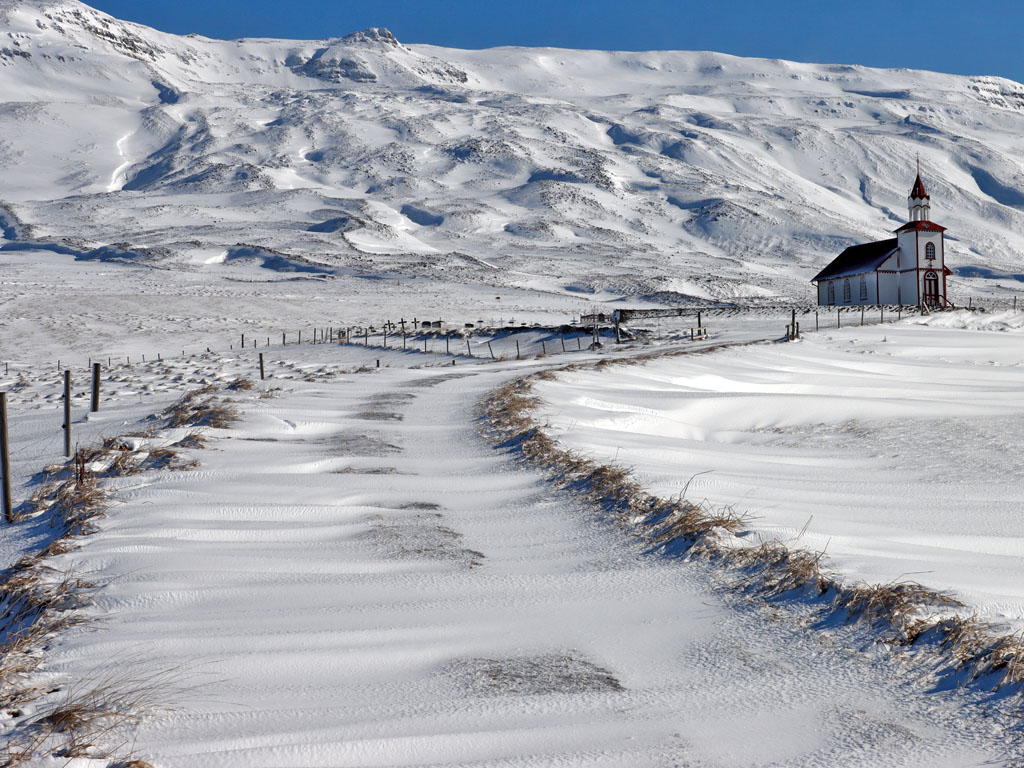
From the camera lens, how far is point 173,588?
4523 mm

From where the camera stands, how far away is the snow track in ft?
9.61

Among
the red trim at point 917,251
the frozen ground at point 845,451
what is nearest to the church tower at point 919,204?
the red trim at point 917,251

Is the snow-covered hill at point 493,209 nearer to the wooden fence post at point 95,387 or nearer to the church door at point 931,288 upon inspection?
the church door at point 931,288

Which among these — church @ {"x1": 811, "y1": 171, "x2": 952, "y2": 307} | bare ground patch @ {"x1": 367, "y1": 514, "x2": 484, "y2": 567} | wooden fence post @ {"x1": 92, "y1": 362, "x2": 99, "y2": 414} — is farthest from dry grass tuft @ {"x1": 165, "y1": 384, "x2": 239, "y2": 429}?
church @ {"x1": 811, "y1": 171, "x2": 952, "y2": 307}

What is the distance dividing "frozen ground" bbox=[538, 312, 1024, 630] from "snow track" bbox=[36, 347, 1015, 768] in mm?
1060

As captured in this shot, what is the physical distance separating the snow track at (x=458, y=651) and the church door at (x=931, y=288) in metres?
57.7

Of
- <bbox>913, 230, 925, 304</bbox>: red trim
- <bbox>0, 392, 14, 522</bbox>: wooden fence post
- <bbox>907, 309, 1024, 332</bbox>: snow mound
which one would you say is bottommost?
<bbox>0, 392, 14, 522</bbox>: wooden fence post

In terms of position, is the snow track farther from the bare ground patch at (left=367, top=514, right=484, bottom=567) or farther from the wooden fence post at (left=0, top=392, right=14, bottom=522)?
the wooden fence post at (left=0, top=392, right=14, bottom=522)

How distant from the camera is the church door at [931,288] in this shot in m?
57.1

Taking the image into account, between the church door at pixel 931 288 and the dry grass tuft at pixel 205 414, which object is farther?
the church door at pixel 931 288

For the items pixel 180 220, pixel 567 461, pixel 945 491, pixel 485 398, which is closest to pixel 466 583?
pixel 567 461

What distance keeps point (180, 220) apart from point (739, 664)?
5459 inches

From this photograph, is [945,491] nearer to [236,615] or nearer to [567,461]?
[567,461]

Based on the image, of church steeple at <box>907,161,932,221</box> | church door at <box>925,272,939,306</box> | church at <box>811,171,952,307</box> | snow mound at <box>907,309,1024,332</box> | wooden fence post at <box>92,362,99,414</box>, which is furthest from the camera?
church steeple at <box>907,161,932,221</box>
